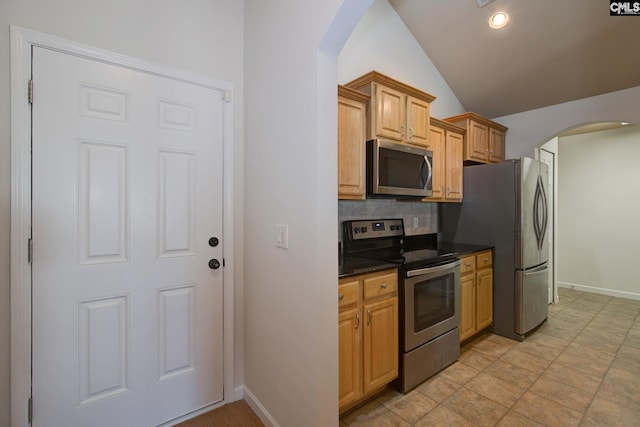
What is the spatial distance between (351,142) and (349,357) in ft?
4.71

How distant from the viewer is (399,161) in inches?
92.5

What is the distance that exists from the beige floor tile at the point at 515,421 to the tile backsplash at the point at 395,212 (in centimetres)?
156

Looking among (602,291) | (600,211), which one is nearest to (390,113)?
(600,211)

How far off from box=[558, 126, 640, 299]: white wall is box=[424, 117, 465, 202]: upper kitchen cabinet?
303 cm

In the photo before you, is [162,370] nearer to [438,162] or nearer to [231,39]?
[231,39]

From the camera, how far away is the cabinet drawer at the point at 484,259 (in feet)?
9.11

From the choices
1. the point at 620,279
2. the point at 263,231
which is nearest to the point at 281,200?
the point at 263,231

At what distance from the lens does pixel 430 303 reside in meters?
2.14

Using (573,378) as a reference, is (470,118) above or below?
above

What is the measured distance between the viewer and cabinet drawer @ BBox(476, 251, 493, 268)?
2775 millimetres

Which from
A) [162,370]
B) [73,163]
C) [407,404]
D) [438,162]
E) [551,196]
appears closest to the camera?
[73,163]

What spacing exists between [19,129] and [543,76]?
4.21 meters

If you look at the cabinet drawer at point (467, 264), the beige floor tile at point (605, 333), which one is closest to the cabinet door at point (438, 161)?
the cabinet drawer at point (467, 264)

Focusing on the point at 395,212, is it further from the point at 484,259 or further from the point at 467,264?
the point at 484,259
